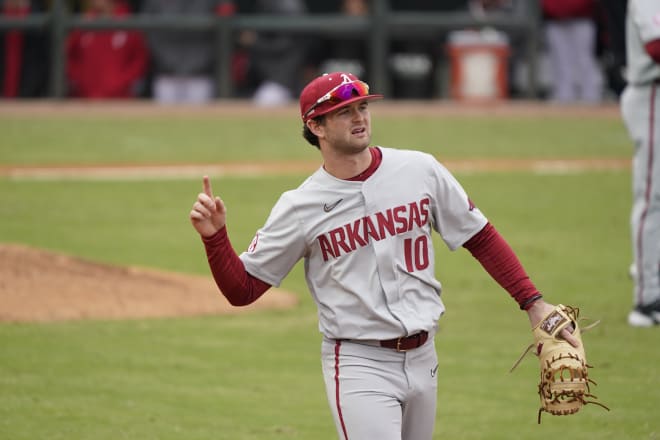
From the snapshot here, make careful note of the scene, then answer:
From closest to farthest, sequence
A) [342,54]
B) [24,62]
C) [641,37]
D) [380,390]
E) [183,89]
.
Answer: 1. [380,390]
2. [641,37]
3. [183,89]
4. [24,62]
5. [342,54]

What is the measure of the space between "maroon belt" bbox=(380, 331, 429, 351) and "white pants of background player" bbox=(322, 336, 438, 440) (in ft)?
0.06

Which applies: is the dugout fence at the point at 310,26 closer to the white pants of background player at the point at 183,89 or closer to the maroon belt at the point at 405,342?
the white pants of background player at the point at 183,89

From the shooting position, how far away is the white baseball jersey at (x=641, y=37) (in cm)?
677

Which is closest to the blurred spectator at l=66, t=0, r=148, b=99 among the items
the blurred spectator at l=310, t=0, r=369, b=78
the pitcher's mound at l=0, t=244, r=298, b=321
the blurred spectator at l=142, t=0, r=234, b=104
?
the blurred spectator at l=142, t=0, r=234, b=104

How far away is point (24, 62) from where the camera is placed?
17688mm

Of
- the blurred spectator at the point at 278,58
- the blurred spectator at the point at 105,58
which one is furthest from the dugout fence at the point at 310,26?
the blurred spectator at the point at 105,58

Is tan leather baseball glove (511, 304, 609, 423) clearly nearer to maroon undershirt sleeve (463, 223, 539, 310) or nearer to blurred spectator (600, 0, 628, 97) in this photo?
maroon undershirt sleeve (463, 223, 539, 310)

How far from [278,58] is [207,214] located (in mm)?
13285

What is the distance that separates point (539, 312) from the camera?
14.1 ft

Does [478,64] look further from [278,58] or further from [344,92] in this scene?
[344,92]

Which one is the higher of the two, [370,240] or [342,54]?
[370,240]

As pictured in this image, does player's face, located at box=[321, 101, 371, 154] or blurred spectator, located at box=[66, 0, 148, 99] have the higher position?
player's face, located at box=[321, 101, 371, 154]

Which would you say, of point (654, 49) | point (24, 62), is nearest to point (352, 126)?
point (654, 49)

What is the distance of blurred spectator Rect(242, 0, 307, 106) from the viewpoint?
17.2 metres
